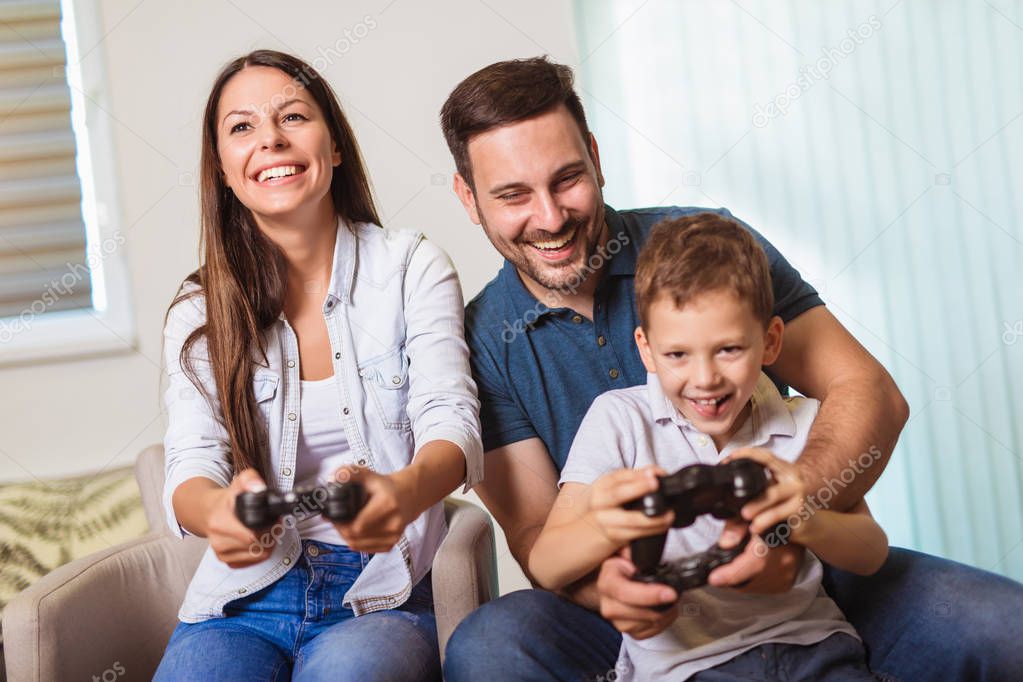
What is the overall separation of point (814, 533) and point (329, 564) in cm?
63

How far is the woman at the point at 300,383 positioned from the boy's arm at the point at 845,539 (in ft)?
1.40

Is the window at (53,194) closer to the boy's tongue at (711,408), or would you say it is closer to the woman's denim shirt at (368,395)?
the woman's denim shirt at (368,395)

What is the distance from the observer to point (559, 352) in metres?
1.46

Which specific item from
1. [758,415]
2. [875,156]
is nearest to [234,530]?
[758,415]

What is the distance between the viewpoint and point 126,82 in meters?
2.50

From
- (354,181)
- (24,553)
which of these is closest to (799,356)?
(354,181)

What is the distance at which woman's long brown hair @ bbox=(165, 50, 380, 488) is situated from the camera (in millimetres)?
1397

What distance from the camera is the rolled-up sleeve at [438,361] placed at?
1327 millimetres

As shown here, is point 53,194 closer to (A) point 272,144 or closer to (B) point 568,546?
(A) point 272,144

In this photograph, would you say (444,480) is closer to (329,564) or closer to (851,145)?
(329,564)

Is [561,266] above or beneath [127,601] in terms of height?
above

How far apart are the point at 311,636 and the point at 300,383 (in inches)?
13.3

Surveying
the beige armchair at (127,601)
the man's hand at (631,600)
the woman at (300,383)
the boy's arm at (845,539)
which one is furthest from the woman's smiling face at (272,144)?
the boy's arm at (845,539)

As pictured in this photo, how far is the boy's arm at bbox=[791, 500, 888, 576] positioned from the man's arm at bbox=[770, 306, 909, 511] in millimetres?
32
